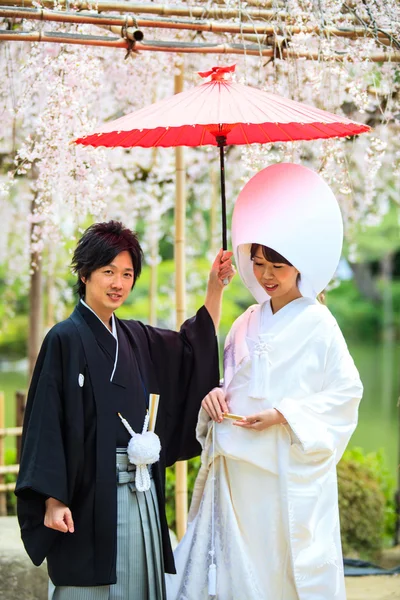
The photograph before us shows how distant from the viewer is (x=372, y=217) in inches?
309

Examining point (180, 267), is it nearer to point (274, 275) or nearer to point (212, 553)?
point (274, 275)

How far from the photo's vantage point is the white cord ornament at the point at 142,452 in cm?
309

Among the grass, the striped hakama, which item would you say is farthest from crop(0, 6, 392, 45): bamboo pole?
the grass

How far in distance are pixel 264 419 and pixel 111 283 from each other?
82 centimetres

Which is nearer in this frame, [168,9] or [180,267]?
[168,9]

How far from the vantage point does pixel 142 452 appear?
3.08 meters

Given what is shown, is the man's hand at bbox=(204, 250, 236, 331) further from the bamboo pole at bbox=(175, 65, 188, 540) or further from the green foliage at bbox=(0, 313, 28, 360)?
the green foliage at bbox=(0, 313, 28, 360)

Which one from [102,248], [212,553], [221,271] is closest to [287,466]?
[212,553]

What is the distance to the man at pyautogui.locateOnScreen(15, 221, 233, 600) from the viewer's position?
119 inches

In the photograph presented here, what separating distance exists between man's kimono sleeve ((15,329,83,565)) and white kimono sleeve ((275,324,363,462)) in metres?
0.87

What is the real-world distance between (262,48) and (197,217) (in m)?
6.11

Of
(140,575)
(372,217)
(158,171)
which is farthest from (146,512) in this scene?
(372,217)

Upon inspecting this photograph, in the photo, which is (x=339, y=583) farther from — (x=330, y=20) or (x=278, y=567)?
(x=330, y=20)

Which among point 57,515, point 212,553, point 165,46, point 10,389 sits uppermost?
point 165,46
